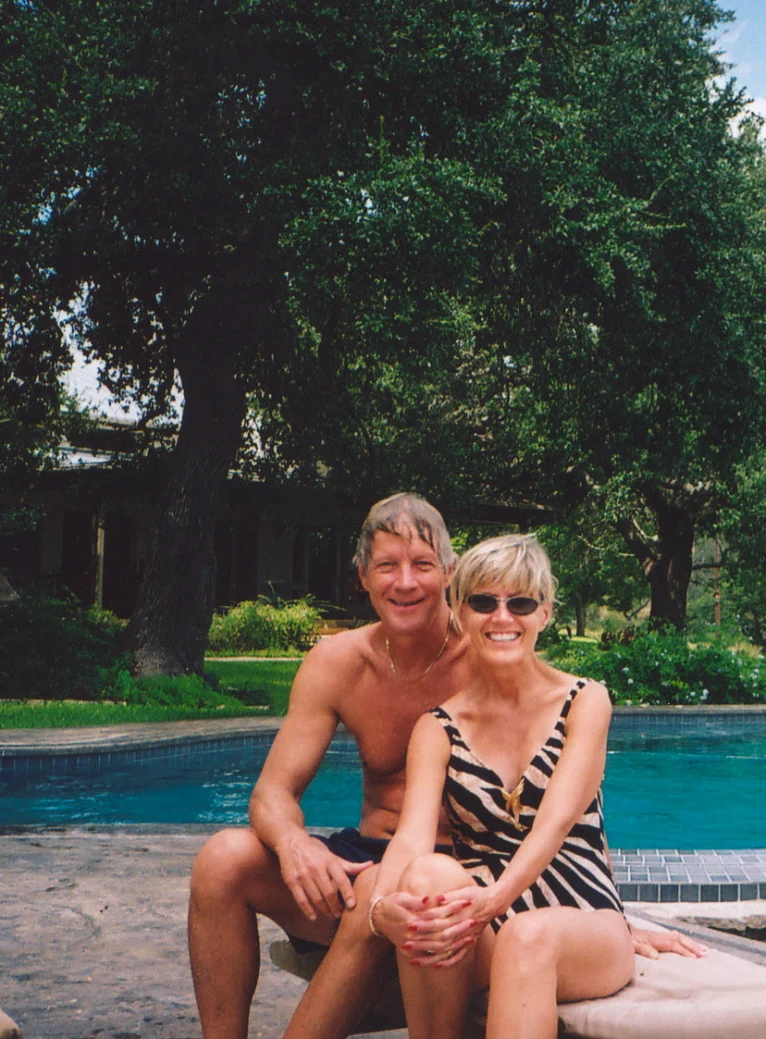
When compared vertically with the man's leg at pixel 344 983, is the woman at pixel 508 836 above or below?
above

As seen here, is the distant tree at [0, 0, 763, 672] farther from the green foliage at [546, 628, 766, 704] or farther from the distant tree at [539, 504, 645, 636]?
the distant tree at [539, 504, 645, 636]

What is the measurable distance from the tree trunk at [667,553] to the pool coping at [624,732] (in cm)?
1004

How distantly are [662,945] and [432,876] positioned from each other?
672 millimetres

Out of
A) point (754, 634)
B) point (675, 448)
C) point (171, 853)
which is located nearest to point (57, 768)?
point (171, 853)

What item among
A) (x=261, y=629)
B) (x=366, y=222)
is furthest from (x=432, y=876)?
(x=261, y=629)

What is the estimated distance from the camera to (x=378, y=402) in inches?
736

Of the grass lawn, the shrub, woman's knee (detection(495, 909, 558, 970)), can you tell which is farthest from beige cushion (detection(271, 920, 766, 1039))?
the shrub

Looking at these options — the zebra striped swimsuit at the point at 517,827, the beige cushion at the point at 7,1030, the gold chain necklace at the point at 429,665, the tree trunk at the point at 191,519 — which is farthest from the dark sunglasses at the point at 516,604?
the tree trunk at the point at 191,519

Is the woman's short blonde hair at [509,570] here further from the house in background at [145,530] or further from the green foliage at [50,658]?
the house in background at [145,530]

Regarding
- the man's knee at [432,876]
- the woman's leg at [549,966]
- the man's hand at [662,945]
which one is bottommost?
the man's hand at [662,945]

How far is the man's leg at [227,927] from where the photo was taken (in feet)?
9.30

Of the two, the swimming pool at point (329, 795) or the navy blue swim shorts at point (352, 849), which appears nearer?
the navy blue swim shorts at point (352, 849)

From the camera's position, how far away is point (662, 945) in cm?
280

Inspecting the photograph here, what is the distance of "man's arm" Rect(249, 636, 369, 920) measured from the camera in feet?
9.30
